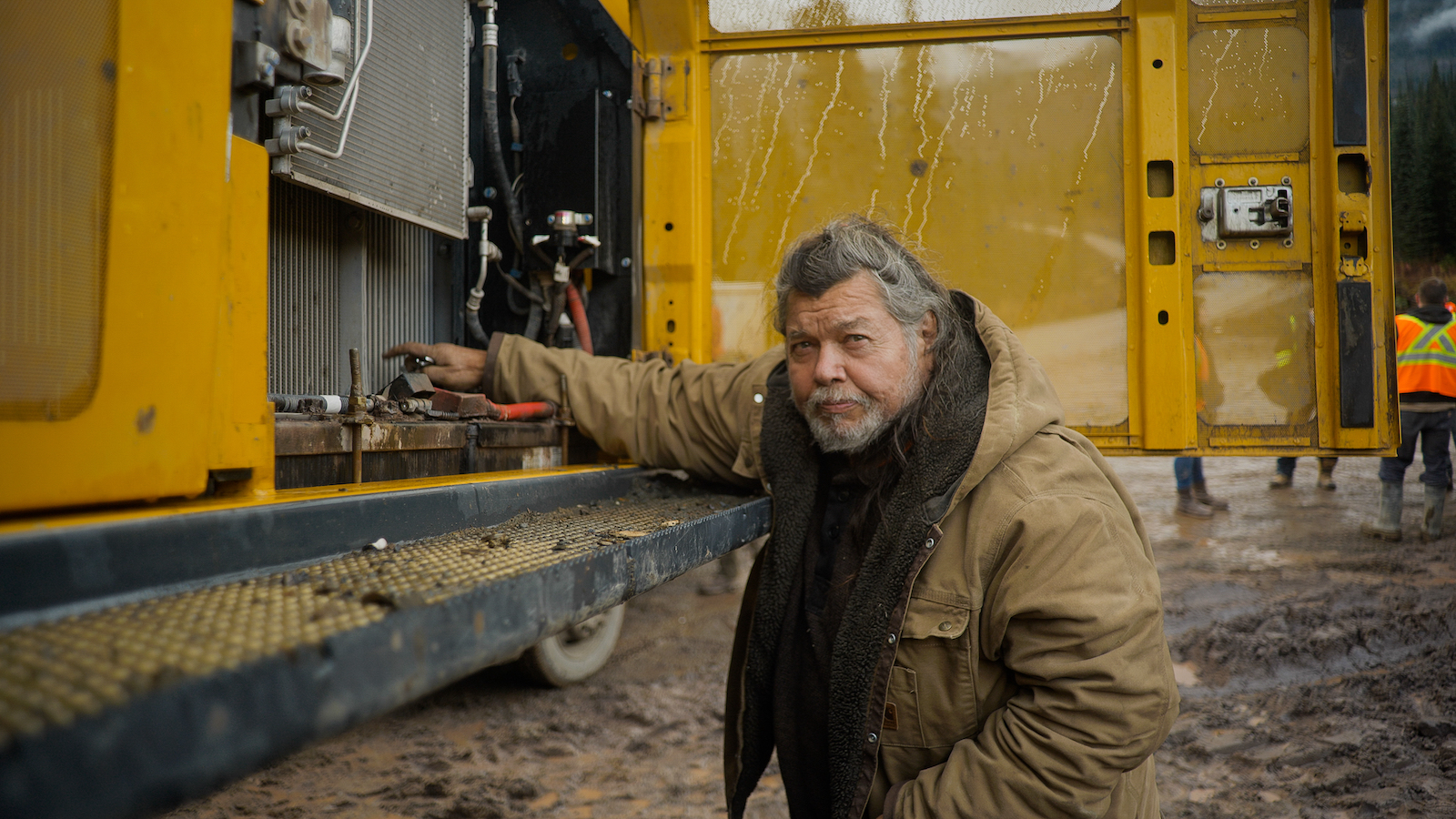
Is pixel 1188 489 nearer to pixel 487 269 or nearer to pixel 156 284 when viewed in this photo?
pixel 487 269

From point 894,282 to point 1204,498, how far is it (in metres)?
6.60

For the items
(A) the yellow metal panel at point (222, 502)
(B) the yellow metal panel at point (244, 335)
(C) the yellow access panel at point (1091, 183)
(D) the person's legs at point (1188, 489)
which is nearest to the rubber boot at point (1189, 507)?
(D) the person's legs at point (1188, 489)

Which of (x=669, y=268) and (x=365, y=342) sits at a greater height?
(x=669, y=268)

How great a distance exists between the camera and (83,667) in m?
0.61

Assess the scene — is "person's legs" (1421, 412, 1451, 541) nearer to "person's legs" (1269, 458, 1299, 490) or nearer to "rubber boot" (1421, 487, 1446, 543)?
"rubber boot" (1421, 487, 1446, 543)

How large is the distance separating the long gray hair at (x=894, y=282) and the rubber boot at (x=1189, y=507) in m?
6.19

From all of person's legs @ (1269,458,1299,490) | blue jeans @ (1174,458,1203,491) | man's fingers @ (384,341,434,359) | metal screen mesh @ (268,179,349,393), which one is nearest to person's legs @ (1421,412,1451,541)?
blue jeans @ (1174,458,1203,491)

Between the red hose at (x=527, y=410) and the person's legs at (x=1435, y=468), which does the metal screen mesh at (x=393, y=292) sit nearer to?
the red hose at (x=527, y=410)

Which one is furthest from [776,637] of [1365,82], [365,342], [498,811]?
[1365,82]

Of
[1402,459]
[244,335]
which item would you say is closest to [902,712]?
[244,335]

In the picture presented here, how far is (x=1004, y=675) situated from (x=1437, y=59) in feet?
40.8

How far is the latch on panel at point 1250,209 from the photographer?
2.50 metres

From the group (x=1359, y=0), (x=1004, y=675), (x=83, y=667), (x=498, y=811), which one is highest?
(x=1359, y=0)

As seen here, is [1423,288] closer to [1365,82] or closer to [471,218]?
[1365,82]
